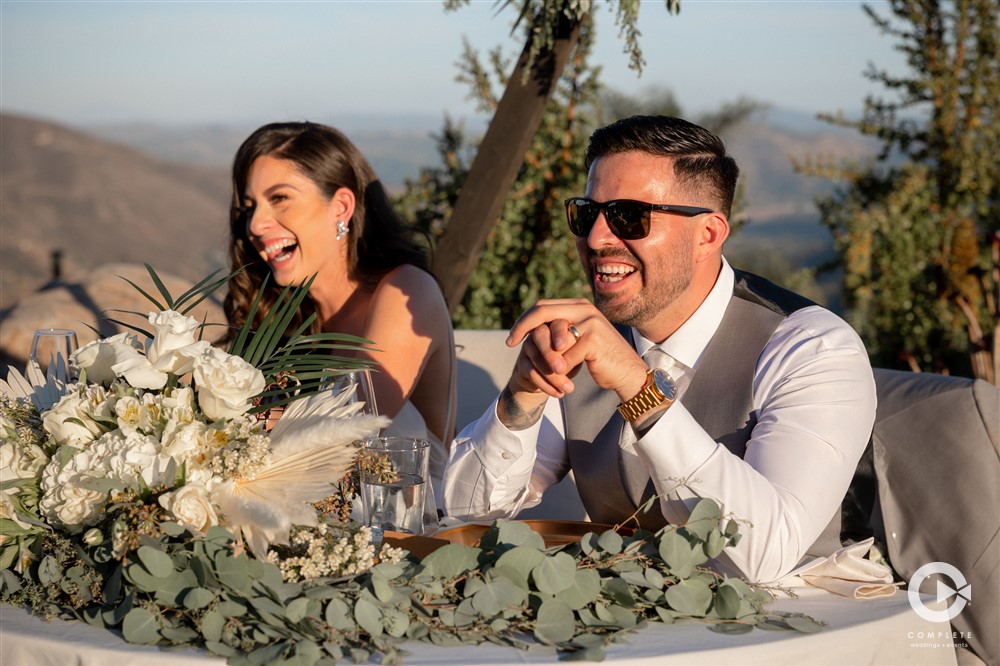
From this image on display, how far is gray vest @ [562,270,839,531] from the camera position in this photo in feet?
8.00

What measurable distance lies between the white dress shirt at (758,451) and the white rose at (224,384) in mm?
769

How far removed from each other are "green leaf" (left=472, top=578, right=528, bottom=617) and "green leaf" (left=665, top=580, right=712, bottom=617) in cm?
27

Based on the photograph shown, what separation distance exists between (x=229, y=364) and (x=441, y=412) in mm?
2031

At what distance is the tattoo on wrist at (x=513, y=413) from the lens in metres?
2.40

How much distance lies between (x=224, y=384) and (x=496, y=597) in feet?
1.91

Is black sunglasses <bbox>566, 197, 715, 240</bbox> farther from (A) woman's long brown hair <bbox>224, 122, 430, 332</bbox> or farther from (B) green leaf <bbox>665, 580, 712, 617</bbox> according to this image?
(A) woman's long brown hair <bbox>224, 122, 430, 332</bbox>

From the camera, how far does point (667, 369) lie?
262cm

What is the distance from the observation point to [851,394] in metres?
2.31

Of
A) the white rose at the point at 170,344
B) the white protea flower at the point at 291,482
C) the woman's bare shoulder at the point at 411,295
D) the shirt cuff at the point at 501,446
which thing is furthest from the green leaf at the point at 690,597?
the woman's bare shoulder at the point at 411,295

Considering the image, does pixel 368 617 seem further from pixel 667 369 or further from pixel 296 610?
pixel 667 369

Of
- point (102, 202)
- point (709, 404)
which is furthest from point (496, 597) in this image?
point (102, 202)

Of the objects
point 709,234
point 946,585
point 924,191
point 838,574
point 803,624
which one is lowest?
point 924,191

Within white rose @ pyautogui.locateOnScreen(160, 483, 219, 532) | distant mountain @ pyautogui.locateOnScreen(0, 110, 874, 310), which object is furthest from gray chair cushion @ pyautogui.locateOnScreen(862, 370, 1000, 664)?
distant mountain @ pyautogui.locateOnScreen(0, 110, 874, 310)

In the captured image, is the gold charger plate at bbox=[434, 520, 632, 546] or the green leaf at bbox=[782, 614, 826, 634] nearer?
the green leaf at bbox=[782, 614, 826, 634]
